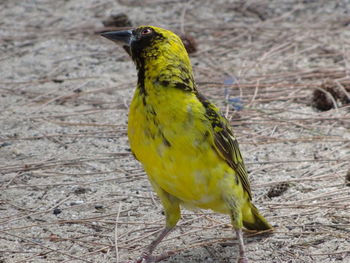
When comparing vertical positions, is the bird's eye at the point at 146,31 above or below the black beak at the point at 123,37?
above

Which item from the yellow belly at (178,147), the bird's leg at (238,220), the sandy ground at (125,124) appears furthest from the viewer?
the sandy ground at (125,124)

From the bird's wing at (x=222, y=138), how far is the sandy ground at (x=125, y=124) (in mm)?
642

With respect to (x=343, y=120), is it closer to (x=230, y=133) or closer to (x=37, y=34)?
(x=230, y=133)

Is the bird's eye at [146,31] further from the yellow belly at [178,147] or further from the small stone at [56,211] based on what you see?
the small stone at [56,211]

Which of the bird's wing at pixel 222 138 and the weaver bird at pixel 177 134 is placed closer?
the weaver bird at pixel 177 134

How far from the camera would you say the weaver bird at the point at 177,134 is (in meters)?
3.64

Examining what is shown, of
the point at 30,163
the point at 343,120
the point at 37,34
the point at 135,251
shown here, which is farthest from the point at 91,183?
the point at 37,34

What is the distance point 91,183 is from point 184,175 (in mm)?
1664

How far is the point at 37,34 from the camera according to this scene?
8.62m

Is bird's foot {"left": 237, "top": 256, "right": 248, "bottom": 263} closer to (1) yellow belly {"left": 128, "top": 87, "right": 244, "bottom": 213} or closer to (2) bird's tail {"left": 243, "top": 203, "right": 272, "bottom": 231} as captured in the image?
(2) bird's tail {"left": 243, "top": 203, "right": 272, "bottom": 231}


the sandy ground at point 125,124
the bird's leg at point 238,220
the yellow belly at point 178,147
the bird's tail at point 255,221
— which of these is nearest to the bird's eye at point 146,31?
the yellow belly at point 178,147

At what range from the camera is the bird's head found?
382 centimetres

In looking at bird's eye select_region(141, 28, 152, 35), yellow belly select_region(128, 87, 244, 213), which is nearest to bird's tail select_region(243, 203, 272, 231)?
yellow belly select_region(128, 87, 244, 213)

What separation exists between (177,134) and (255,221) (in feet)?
3.55
